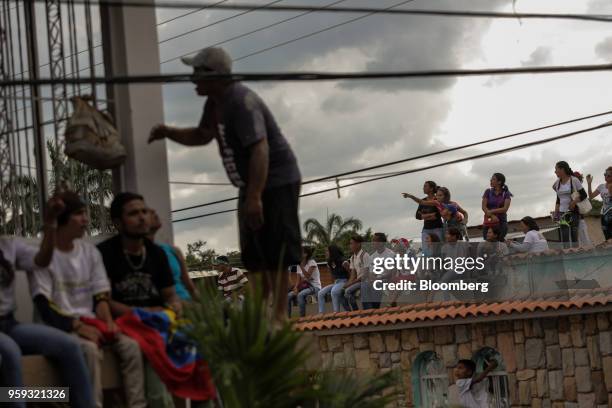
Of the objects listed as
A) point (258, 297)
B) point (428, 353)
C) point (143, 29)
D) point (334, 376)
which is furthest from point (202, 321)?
point (428, 353)

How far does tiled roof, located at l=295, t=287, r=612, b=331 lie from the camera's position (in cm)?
1900

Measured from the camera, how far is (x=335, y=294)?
20578 millimetres

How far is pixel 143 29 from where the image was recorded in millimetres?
8898

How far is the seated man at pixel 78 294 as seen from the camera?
7.09 meters

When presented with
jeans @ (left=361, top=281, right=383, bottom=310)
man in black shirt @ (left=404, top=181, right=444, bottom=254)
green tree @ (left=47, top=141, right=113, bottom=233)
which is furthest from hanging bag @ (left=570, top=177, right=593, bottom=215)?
green tree @ (left=47, top=141, right=113, bottom=233)

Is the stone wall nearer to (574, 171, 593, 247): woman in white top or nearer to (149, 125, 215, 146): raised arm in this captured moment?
(574, 171, 593, 247): woman in white top

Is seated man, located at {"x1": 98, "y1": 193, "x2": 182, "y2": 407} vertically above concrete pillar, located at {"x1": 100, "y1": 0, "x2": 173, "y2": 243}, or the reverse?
concrete pillar, located at {"x1": 100, "y1": 0, "x2": 173, "y2": 243}

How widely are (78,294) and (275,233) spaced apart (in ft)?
4.05

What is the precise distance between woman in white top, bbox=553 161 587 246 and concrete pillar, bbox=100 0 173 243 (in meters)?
8.58

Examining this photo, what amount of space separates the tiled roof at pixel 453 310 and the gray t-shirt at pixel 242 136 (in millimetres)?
10807

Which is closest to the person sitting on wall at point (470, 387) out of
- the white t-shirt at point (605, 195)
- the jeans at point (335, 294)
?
the jeans at point (335, 294)

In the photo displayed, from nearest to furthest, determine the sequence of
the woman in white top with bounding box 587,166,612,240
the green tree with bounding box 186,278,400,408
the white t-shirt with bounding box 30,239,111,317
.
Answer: the green tree with bounding box 186,278,400,408
the white t-shirt with bounding box 30,239,111,317
the woman in white top with bounding box 587,166,612,240

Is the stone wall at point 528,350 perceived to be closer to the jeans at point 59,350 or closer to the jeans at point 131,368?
the jeans at point 131,368

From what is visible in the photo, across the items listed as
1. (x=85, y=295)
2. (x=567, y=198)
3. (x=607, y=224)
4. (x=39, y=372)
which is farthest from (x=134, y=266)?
(x=607, y=224)
